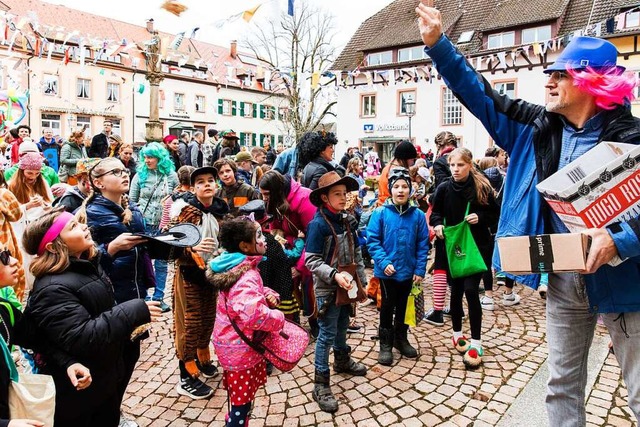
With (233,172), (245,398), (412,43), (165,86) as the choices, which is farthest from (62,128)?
(245,398)

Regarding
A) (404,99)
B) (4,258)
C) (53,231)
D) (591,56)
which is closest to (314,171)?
(53,231)

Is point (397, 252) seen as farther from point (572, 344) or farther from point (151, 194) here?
point (151, 194)

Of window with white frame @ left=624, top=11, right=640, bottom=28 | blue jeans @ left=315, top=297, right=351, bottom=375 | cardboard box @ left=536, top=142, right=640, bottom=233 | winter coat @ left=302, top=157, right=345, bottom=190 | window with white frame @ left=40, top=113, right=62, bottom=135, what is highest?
window with white frame @ left=624, top=11, right=640, bottom=28

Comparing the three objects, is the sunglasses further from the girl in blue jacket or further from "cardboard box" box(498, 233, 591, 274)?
the girl in blue jacket

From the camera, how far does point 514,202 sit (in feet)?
7.85

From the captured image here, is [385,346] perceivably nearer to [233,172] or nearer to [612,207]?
[233,172]

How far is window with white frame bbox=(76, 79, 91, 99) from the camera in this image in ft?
115

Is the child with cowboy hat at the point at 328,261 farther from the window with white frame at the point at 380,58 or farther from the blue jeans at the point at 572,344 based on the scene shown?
the window with white frame at the point at 380,58

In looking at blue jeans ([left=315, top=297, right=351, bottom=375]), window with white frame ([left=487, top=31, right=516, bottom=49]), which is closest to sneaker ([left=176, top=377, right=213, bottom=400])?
blue jeans ([left=315, top=297, right=351, bottom=375])

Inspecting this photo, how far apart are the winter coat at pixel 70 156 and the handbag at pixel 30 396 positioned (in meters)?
7.83

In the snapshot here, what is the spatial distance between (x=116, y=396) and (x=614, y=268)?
2.78m

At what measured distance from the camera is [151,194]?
6.09 meters

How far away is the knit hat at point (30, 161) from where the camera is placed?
5.23 metres

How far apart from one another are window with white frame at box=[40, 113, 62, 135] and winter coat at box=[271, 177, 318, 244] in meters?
35.6
